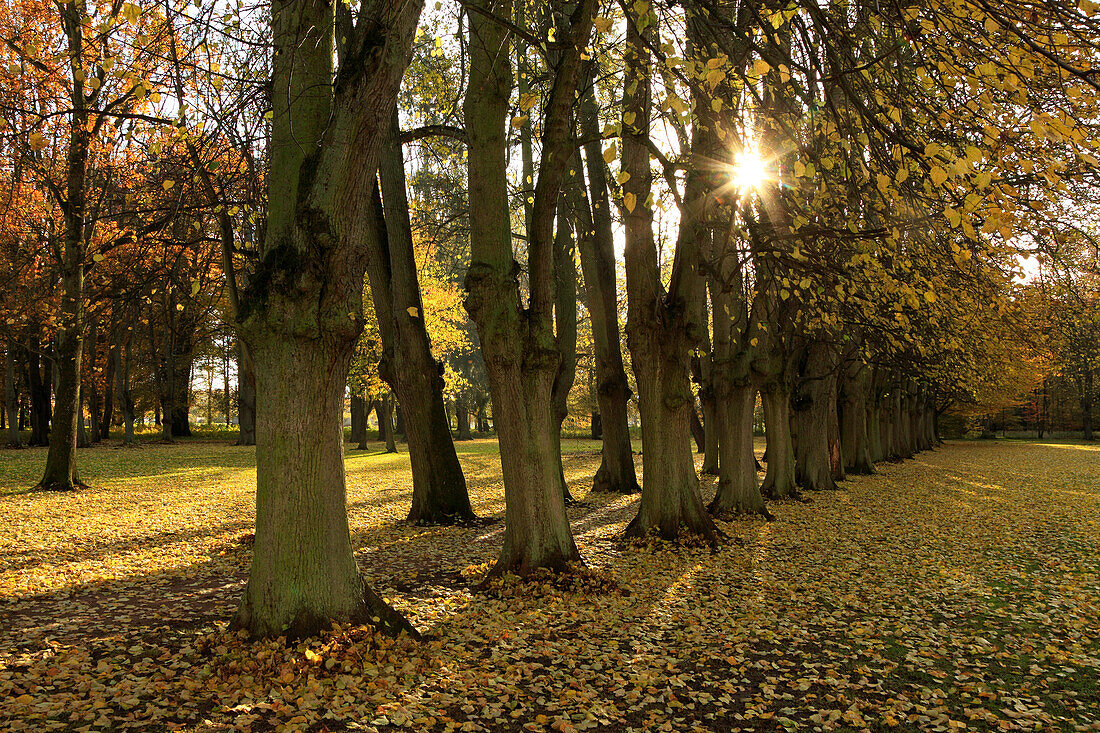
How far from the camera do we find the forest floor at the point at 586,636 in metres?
3.95

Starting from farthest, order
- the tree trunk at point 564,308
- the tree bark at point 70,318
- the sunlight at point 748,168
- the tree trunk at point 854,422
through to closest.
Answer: the tree trunk at point 854,422
the tree trunk at point 564,308
the tree bark at point 70,318
the sunlight at point 748,168

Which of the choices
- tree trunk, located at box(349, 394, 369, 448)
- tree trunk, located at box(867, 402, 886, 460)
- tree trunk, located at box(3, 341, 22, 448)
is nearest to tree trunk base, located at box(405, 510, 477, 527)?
tree trunk, located at box(867, 402, 886, 460)

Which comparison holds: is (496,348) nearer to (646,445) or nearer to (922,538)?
(646,445)

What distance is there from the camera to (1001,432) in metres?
60.3

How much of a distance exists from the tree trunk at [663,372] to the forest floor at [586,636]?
21.9 inches

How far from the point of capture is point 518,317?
261 inches

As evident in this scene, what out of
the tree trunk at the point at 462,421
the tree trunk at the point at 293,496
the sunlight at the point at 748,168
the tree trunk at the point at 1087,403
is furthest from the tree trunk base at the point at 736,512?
the tree trunk at the point at 1087,403

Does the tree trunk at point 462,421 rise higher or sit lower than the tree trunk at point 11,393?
lower

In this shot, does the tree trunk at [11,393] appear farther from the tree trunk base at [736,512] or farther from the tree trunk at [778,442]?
the tree trunk at [778,442]

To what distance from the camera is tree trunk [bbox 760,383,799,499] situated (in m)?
14.2

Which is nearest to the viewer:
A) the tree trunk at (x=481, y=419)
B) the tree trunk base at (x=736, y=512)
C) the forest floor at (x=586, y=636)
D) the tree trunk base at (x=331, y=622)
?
the forest floor at (x=586, y=636)

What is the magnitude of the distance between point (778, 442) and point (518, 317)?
972cm

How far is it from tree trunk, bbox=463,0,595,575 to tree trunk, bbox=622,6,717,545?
2.55 m

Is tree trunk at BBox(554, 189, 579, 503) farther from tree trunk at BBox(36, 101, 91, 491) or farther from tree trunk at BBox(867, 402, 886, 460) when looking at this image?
tree trunk at BBox(867, 402, 886, 460)
